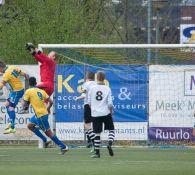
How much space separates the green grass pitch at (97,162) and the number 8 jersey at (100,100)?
104 cm

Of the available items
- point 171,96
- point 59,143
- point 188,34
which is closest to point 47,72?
point 59,143

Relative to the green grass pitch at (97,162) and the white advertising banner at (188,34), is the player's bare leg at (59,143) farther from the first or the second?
the white advertising banner at (188,34)

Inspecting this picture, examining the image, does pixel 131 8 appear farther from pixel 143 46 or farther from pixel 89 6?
pixel 143 46

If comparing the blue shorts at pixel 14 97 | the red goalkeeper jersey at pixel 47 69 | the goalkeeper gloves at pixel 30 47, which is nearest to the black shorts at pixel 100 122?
the goalkeeper gloves at pixel 30 47

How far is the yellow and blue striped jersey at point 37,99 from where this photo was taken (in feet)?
75.7

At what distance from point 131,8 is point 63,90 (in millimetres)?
22185

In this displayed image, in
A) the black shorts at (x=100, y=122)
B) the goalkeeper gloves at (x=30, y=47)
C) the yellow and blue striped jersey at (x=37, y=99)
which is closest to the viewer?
the black shorts at (x=100, y=122)

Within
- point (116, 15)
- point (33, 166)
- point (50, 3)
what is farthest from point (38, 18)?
point (33, 166)

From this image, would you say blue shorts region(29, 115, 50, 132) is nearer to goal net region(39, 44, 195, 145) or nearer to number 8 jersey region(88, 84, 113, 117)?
number 8 jersey region(88, 84, 113, 117)

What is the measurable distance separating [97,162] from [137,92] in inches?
262

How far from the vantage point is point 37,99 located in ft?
75.7

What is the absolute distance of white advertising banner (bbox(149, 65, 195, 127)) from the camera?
87.9 feet

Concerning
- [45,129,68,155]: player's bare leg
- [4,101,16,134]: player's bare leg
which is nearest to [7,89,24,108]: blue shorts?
[4,101,16,134]: player's bare leg

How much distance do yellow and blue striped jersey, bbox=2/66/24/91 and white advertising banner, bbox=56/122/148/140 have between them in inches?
63.7
